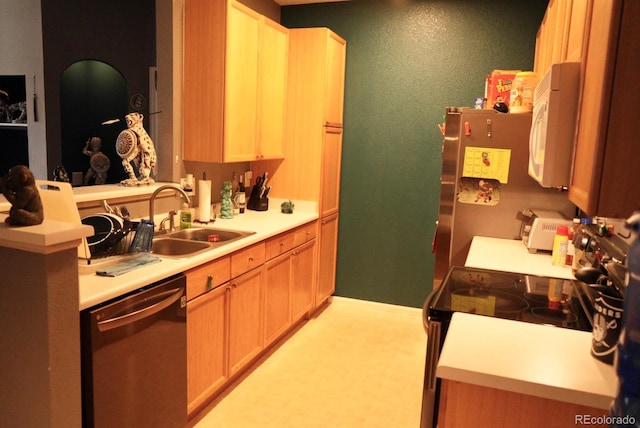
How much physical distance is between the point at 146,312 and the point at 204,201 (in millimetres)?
1317

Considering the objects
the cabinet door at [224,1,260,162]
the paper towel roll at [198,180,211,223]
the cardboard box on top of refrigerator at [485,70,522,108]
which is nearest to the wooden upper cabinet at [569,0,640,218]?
the cardboard box on top of refrigerator at [485,70,522,108]

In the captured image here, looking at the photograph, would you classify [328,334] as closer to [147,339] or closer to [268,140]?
[268,140]

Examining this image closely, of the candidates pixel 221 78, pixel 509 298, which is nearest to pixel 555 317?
pixel 509 298

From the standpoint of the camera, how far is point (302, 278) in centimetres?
378

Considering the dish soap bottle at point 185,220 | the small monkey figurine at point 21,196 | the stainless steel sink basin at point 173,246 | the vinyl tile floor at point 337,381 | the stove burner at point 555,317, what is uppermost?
the small monkey figurine at point 21,196

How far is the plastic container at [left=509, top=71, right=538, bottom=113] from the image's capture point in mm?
2670

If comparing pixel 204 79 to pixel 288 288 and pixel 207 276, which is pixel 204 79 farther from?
pixel 288 288

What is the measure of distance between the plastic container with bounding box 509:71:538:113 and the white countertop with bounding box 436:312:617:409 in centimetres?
151

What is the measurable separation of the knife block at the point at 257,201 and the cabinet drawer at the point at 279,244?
0.54 meters

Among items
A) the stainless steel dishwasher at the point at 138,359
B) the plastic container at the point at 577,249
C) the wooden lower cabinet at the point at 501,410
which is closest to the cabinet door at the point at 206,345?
the stainless steel dishwasher at the point at 138,359

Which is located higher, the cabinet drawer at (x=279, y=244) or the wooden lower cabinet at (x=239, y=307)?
the cabinet drawer at (x=279, y=244)

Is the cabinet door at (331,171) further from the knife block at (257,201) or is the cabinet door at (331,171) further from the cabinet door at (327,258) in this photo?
the knife block at (257,201)

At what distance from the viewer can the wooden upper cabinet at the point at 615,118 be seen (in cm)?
113

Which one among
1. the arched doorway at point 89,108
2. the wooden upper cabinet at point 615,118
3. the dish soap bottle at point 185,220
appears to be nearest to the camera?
the wooden upper cabinet at point 615,118
